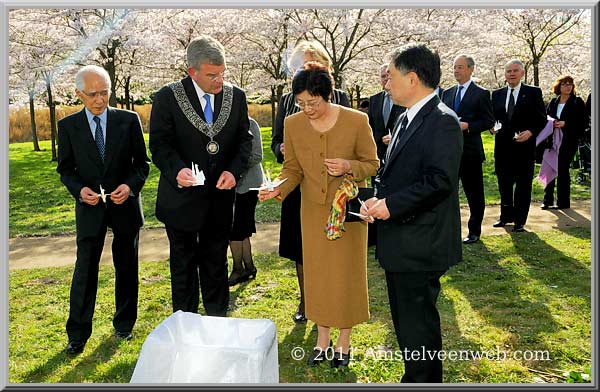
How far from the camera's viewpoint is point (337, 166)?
13.1 feet

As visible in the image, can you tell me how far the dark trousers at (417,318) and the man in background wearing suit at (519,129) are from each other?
5170 mm

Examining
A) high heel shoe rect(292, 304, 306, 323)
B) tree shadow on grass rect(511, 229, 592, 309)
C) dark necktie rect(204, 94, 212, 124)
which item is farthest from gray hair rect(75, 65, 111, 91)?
tree shadow on grass rect(511, 229, 592, 309)

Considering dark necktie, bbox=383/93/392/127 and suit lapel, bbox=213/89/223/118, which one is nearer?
suit lapel, bbox=213/89/223/118

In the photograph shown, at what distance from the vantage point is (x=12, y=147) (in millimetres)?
20156

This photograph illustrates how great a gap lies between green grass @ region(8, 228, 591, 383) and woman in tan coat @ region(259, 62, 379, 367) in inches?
15.9

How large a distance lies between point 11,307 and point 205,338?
3101 mm

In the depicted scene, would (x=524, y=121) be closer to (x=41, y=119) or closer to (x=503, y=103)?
(x=503, y=103)

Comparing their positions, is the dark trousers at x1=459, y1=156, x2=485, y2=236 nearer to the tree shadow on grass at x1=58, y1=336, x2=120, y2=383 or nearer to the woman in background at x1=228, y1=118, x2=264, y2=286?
the woman in background at x1=228, y1=118, x2=264, y2=286

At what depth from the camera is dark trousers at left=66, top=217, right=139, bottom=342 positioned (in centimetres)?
465

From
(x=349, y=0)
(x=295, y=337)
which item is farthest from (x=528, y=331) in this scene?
(x=349, y=0)

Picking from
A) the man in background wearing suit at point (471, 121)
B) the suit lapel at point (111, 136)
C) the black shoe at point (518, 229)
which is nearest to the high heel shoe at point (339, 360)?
the suit lapel at point (111, 136)

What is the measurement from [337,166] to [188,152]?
1.22 meters

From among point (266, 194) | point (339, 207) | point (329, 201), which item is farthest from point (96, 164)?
point (339, 207)

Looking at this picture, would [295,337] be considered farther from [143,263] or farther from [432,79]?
[143,263]
